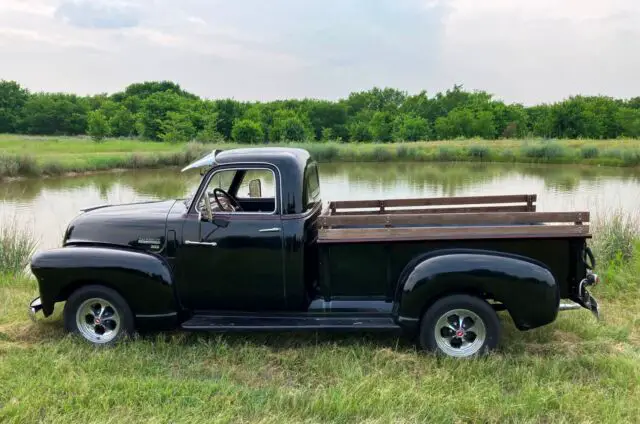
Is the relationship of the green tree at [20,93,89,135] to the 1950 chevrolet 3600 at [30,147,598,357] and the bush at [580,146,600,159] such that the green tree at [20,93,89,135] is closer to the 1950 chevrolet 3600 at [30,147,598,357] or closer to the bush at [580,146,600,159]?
the bush at [580,146,600,159]

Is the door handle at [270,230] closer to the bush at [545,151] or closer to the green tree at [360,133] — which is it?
the bush at [545,151]

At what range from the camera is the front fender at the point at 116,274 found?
4758mm

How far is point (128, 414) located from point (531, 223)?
3457 millimetres

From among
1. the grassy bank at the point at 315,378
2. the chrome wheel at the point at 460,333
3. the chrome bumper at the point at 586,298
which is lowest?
the grassy bank at the point at 315,378

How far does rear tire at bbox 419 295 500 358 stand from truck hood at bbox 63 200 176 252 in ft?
7.98

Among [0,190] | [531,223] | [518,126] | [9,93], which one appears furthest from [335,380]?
[9,93]

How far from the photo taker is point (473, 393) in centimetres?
380

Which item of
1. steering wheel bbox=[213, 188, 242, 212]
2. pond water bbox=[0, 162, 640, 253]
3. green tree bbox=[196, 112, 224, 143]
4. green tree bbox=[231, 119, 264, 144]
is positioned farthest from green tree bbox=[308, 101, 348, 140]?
steering wheel bbox=[213, 188, 242, 212]

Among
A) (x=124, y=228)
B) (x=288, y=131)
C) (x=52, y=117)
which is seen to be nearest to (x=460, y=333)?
(x=124, y=228)

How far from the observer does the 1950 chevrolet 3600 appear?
14.6 ft

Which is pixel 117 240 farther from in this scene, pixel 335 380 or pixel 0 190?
pixel 0 190

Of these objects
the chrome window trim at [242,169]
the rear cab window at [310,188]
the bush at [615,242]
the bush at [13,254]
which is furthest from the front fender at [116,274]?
the bush at [615,242]

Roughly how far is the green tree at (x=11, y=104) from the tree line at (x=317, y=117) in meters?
0.12

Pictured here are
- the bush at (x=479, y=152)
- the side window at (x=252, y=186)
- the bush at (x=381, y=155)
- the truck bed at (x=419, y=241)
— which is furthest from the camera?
the bush at (x=479, y=152)
